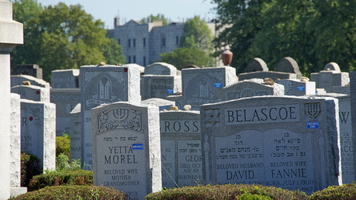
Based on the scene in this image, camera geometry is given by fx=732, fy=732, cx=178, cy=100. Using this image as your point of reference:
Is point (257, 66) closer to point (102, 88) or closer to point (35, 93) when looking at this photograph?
point (35, 93)

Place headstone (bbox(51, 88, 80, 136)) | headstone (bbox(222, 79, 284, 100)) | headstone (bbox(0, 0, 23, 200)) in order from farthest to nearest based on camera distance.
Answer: headstone (bbox(51, 88, 80, 136)) → headstone (bbox(222, 79, 284, 100)) → headstone (bbox(0, 0, 23, 200))

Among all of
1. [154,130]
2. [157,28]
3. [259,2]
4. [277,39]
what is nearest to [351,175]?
[154,130]

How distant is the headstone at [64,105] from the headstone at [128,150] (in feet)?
28.4

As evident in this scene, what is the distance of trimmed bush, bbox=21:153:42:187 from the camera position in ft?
38.5

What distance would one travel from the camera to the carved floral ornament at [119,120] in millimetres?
10023

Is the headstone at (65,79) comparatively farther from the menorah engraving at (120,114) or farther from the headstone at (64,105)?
the menorah engraving at (120,114)

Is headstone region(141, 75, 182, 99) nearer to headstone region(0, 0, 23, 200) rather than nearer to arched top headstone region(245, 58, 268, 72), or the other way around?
arched top headstone region(245, 58, 268, 72)

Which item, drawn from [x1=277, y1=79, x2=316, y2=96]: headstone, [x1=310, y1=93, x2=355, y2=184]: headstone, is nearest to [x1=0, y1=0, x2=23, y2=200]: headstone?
[x1=310, y1=93, x2=355, y2=184]: headstone

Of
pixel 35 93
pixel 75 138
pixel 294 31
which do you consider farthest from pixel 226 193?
pixel 294 31

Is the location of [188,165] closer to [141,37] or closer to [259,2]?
[259,2]

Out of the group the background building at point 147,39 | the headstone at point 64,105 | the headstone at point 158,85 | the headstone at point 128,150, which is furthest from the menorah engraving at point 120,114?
the background building at point 147,39

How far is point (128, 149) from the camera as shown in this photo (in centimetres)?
1005

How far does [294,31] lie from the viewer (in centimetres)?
3619

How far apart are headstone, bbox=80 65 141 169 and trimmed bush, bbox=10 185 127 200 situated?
5671 mm
